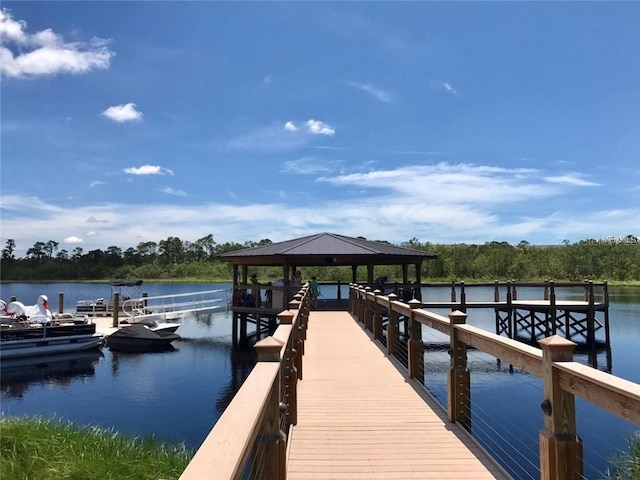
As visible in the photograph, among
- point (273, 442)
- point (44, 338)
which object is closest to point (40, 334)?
point (44, 338)

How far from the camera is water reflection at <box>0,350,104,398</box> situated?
49.1 ft

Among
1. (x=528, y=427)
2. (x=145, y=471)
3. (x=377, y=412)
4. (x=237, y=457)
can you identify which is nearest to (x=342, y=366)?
(x=377, y=412)

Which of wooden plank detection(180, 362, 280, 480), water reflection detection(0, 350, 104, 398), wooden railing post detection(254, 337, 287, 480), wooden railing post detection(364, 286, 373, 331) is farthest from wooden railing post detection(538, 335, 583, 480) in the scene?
water reflection detection(0, 350, 104, 398)

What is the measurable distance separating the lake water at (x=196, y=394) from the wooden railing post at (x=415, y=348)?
1.80m

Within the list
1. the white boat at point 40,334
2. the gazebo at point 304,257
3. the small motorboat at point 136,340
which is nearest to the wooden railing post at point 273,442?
the gazebo at point 304,257

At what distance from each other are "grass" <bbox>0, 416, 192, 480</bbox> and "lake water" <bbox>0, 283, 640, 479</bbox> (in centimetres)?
198

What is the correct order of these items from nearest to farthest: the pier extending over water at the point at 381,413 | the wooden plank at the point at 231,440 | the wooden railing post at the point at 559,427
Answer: the wooden plank at the point at 231,440
the pier extending over water at the point at 381,413
the wooden railing post at the point at 559,427

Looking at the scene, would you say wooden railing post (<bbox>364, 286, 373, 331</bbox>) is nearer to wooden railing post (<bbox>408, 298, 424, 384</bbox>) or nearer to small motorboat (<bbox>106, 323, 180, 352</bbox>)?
wooden railing post (<bbox>408, 298, 424, 384</bbox>)

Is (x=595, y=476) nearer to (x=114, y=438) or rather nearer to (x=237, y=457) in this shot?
(x=114, y=438)

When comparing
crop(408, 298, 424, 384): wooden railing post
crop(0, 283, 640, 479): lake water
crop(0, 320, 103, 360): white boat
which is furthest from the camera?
crop(0, 320, 103, 360): white boat

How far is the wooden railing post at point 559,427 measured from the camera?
104 inches

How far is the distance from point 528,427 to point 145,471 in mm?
7512

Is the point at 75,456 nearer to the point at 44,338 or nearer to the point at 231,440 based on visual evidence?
the point at 231,440

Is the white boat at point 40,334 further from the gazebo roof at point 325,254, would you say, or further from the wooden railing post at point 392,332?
the wooden railing post at point 392,332
